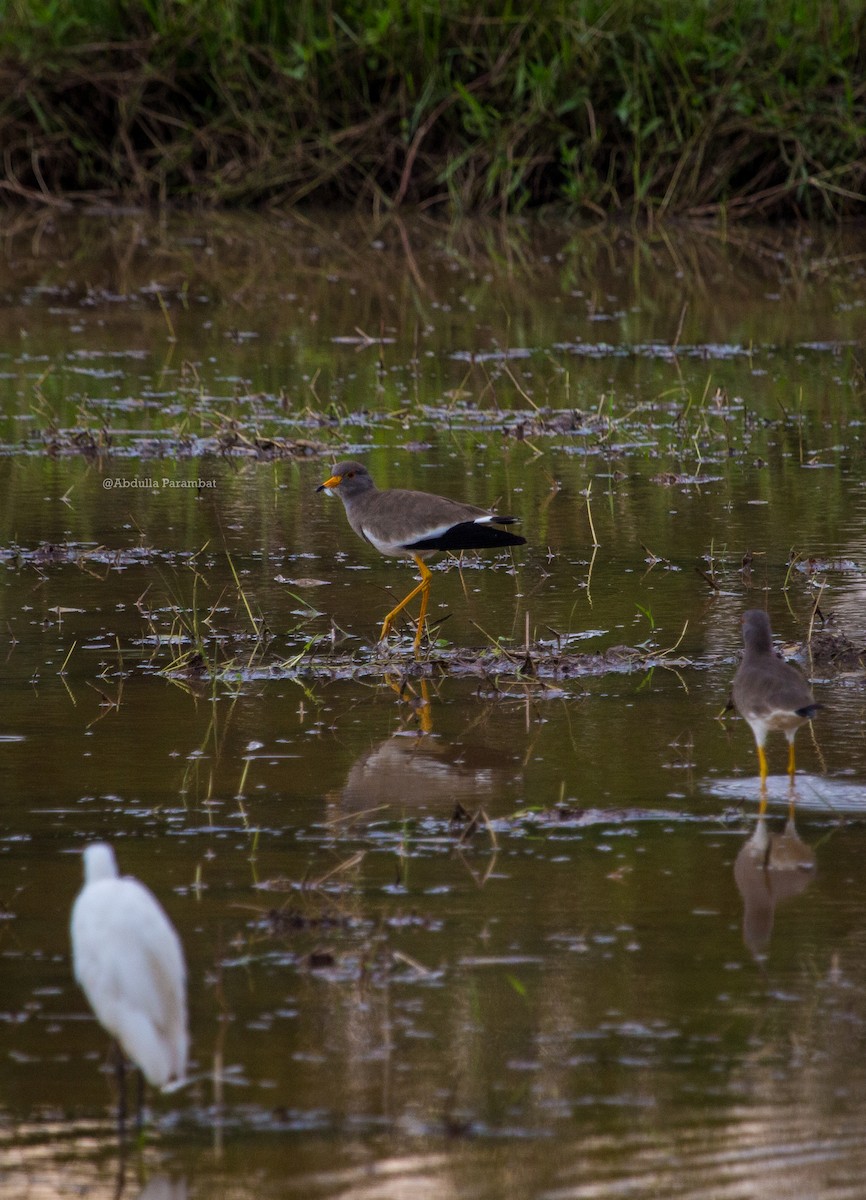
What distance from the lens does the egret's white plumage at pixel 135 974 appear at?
3604 millimetres

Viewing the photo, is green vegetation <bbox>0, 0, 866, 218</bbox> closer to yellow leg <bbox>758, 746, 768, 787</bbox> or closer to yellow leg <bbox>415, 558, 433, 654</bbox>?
yellow leg <bbox>415, 558, 433, 654</bbox>

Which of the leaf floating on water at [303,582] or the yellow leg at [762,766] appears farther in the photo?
the leaf floating on water at [303,582]

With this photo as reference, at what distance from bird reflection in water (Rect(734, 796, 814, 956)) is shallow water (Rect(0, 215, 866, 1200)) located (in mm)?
15

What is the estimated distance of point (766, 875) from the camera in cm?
491

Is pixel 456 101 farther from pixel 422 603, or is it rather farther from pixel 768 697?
pixel 768 697

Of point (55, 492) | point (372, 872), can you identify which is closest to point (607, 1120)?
point (372, 872)

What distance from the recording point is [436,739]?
20.0ft

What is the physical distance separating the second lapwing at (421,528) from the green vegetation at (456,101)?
1188cm

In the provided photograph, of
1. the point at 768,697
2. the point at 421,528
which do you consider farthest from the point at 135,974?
the point at 421,528

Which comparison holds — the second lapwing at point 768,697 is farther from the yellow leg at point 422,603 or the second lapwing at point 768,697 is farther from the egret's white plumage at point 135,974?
the egret's white plumage at point 135,974

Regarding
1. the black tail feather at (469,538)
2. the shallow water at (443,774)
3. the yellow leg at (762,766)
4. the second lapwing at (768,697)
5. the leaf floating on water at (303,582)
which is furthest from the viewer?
the leaf floating on water at (303,582)

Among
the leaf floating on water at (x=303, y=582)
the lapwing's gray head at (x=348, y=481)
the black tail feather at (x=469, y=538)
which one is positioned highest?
the lapwing's gray head at (x=348, y=481)

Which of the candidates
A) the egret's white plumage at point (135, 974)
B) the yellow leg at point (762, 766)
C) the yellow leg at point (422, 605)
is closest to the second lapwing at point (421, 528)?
the yellow leg at point (422, 605)

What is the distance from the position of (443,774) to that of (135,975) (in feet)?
7.28
